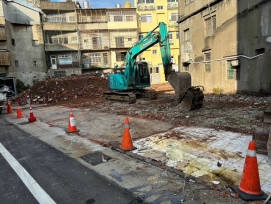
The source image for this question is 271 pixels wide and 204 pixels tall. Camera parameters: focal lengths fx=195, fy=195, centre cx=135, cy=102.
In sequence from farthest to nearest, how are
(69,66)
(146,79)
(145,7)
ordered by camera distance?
(69,66) → (145,7) → (146,79)

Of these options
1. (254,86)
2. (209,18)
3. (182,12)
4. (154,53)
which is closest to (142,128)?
(254,86)

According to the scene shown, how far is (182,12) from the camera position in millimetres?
18531

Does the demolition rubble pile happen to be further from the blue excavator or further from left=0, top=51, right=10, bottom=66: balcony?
left=0, top=51, right=10, bottom=66: balcony

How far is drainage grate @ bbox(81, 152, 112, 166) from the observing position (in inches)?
185

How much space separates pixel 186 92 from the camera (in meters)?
9.27

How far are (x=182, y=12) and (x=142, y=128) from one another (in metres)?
15.2

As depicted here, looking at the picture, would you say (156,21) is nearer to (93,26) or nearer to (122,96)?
(93,26)

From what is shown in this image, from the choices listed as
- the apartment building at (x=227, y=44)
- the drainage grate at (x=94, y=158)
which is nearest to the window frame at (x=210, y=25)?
the apartment building at (x=227, y=44)

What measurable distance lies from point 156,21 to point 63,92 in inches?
880

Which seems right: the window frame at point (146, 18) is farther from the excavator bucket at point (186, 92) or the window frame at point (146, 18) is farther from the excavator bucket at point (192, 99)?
the excavator bucket at point (192, 99)

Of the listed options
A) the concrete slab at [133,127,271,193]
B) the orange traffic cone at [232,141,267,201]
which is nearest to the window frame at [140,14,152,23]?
the concrete slab at [133,127,271,193]

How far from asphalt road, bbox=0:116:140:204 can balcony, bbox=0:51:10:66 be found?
2827 centimetres

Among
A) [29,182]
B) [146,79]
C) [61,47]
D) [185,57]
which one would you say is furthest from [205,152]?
[61,47]

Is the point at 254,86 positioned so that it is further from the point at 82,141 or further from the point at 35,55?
the point at 35,55
